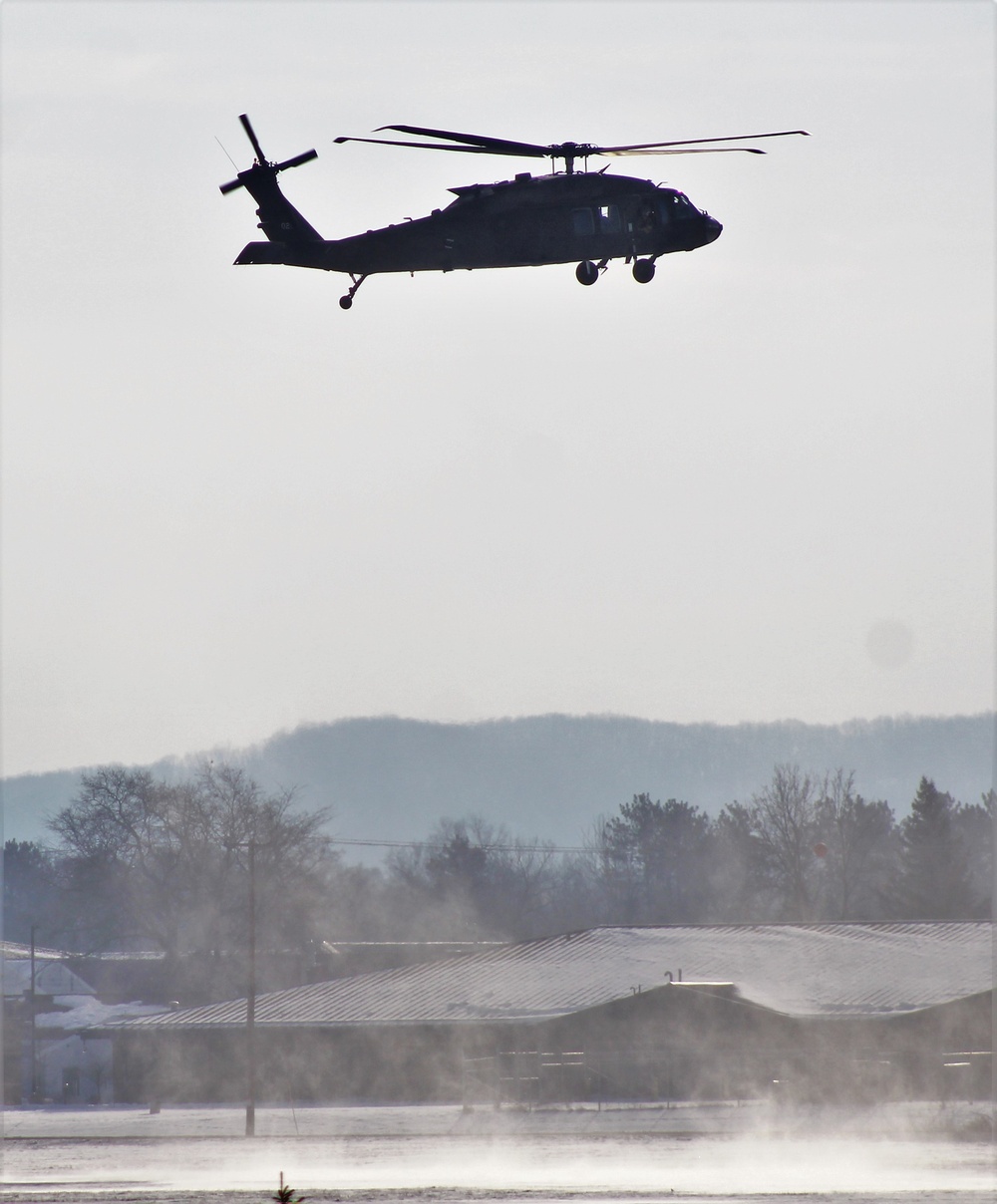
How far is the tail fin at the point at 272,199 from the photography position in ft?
99.8

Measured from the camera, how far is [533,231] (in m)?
29.0

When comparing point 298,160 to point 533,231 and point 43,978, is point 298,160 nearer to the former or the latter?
point 533,231

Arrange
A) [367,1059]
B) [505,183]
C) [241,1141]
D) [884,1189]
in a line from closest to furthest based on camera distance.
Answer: [505,183], [884,1189], [241,1141], [367,1059]

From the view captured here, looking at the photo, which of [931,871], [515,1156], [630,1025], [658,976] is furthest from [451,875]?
[515,1156]

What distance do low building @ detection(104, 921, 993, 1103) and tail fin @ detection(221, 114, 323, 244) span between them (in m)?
47.0

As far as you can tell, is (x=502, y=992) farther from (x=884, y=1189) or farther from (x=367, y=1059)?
(x=884, y=1189)

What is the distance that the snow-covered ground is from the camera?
44375mm

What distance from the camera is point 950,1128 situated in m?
58.3

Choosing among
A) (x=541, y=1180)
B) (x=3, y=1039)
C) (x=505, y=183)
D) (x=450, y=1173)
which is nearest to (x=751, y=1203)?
(x=541, y=1180)

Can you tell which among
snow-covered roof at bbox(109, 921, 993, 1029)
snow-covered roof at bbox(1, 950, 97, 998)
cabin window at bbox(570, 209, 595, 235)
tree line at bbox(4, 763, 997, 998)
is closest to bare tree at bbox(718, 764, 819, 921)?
tree line at bbox(4, 763, 997, 998)

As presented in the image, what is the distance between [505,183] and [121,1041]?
220 feet

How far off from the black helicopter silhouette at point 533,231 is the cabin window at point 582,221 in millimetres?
18

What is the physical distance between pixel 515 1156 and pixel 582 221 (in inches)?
1475

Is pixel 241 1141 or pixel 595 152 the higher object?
pixel 595 152
